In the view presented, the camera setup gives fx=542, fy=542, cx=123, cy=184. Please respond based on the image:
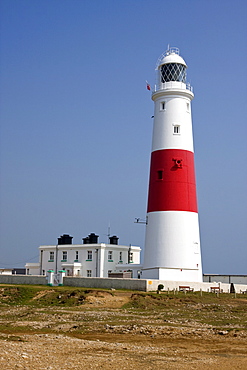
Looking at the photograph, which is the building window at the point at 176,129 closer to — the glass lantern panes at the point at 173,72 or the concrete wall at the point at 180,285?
the glass lantern panes at the point at 173,72

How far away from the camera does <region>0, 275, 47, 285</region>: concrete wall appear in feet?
145

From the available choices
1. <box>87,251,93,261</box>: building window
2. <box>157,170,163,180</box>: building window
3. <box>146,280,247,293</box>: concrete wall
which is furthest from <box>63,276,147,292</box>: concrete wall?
<box>87,251,93,261</box>: building window

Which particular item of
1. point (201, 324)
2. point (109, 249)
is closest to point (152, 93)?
point (109, 249)

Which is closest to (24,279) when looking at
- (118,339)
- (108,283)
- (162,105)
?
(108,283)

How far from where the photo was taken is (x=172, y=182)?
41.2m

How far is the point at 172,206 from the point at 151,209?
6.24ft

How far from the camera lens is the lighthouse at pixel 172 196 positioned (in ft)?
134

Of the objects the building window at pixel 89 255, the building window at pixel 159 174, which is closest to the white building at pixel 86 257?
the building window at pixel 89 255

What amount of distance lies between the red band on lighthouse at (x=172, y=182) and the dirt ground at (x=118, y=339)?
12.0 m

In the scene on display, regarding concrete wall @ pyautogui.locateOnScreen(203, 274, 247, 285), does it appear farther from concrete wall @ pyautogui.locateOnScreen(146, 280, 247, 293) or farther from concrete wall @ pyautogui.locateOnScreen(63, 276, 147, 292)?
concrete wall @ pyautogui.locateOnScreen(63, 276, 147, 292)

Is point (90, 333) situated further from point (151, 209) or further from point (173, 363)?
point (151, 209)

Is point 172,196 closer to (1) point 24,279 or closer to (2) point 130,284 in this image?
(2) point 130,284

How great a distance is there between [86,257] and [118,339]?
31824mm

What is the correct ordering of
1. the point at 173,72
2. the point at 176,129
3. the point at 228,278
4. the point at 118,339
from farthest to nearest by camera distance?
1. the point at 228,278
2. the point at 173,72
3. the point at 176,129
4. the point at 118,339
